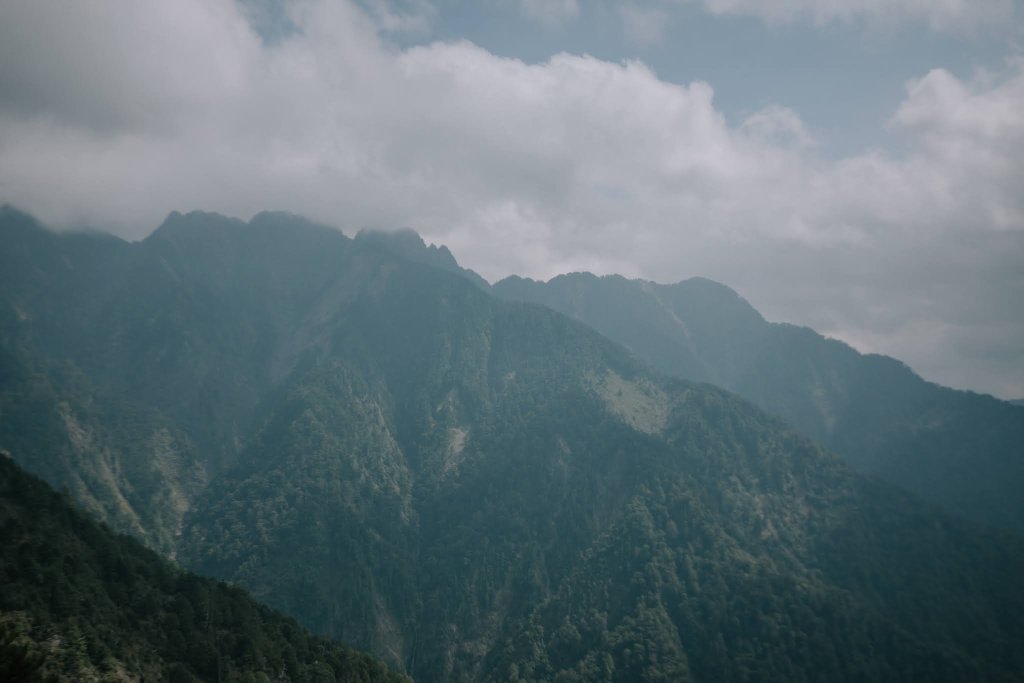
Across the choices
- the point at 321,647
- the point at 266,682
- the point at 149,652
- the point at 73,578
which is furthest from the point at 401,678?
→ the point at 73,578

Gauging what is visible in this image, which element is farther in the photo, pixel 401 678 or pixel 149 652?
pixel 401 678

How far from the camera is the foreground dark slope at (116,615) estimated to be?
99.4 m

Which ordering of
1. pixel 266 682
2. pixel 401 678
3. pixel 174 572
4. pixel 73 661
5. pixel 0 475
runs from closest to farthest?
pixel 73 661
pixel 266 682
pixel 0 475
pixel 174 572
pixel 401 678

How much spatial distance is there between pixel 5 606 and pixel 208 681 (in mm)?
38438

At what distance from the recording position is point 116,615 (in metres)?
116

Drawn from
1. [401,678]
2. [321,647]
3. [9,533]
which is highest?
[9,533]

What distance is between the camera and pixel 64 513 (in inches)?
5433

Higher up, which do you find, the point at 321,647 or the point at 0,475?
the point at 0,475

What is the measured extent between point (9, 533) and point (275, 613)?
6842 cm

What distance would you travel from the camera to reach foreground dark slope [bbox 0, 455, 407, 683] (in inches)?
3912

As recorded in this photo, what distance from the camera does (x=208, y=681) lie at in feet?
387

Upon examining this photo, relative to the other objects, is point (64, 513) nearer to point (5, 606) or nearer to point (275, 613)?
point (5, 606)

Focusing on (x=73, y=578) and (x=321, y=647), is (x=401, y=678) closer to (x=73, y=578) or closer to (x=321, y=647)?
(x=321, y=647)

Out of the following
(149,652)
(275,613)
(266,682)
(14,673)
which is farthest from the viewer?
(275,613)
